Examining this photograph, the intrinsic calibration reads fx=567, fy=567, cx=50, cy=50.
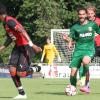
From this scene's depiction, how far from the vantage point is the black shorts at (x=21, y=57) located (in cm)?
1126

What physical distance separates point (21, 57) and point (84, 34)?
177 centimetres

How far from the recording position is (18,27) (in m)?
11.0

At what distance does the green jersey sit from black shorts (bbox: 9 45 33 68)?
4.93 feet

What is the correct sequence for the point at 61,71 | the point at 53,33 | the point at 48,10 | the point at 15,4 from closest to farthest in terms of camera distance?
the point at 61,71
the point at 53,33
the point at 48,10
the point at 15,4

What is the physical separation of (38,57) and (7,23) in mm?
28878

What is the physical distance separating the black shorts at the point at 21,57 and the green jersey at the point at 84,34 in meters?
1.50

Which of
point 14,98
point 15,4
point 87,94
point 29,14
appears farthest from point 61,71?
point 15,4

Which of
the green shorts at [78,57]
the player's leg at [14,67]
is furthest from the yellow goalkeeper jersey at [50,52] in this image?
the player's leg at [14,67]

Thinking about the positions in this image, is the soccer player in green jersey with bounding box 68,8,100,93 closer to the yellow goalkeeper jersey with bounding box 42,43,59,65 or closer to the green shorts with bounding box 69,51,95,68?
the green shorts with bounding box 69,51,95,68

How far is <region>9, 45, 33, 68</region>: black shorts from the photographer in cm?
1126

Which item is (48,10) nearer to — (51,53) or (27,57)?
(51,53)

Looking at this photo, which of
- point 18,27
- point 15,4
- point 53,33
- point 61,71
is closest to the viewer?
point 18,27

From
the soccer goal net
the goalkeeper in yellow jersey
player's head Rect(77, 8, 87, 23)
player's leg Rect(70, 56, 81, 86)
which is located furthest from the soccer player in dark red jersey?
the soccer goal net

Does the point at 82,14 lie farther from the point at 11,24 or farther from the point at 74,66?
the point at 11,24
